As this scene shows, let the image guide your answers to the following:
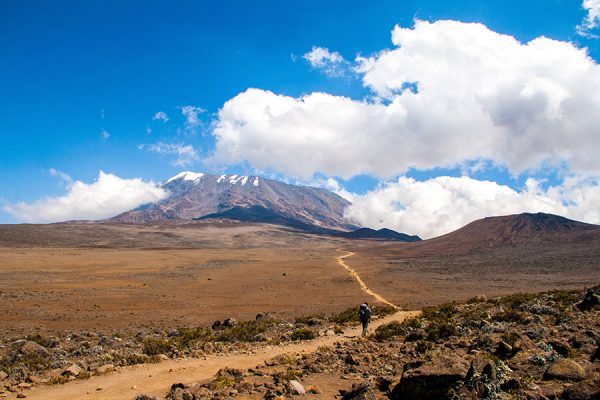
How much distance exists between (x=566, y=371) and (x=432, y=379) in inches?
93.7

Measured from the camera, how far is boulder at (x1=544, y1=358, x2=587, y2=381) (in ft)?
24.6

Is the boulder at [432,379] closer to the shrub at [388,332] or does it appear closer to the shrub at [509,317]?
the shrub at [388,332]

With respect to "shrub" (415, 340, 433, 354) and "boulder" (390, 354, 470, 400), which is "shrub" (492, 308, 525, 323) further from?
"boulder" (390, 354, 470, 400)

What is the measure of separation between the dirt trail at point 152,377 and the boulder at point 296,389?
303 cm

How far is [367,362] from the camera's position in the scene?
12062 mm

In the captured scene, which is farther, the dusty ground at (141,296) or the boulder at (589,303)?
the dusty ground at (141,296)

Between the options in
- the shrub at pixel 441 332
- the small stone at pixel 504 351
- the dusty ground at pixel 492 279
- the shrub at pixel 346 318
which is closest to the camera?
the small stone at pixel 504 351

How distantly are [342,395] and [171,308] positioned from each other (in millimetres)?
24796

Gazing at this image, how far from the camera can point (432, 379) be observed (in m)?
8.23

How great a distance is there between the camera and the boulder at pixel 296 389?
9602 millimetres

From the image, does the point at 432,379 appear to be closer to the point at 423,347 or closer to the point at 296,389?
the point at 296,389

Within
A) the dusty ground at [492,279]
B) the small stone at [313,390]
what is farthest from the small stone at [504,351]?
the dusty ground at [492,279]

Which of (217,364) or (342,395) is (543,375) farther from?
(217,364)

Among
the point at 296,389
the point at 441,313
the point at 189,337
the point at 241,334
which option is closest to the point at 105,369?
the point at 189,337
